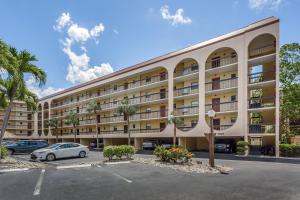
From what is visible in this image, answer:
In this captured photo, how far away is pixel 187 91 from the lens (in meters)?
32.8

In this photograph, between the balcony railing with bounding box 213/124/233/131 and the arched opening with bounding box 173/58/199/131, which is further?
the arched opening with bounding box 173/58/199/131

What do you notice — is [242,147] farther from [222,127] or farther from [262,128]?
[222,127]

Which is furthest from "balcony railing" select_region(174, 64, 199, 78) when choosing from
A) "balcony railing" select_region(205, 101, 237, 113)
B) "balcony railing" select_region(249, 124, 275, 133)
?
"balcony railing" select_region(249, 124, 275, 133)

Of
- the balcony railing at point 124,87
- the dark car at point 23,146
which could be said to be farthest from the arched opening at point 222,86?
the dark car at point 23,146

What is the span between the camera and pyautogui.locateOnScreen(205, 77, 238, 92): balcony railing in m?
27.9

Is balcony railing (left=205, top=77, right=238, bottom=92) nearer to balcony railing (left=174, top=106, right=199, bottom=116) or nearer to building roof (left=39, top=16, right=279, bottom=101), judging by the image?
balcony railing (left=174, top=106, right=199, bottom=116)

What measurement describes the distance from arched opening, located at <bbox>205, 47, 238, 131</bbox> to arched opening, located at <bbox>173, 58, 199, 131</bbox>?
170 cm

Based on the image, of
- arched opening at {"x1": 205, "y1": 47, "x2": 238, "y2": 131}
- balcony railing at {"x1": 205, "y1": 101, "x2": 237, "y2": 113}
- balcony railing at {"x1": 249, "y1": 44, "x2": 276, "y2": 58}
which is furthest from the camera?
arched opening at {"x1": 205, "y1": 47, "x2": 238, "y2": 131}

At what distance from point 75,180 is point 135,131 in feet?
89.3

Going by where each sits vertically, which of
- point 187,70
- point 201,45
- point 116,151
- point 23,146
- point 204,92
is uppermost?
point 201,45

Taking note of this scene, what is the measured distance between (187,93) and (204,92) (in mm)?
3149

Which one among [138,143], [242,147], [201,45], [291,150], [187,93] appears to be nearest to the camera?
[291,150]

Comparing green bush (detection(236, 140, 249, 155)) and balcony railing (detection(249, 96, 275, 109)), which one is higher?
balcony railing (detection(249, 96, 275, 109))

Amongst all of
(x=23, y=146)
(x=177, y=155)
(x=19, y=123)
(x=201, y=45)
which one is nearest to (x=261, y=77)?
(x=201, y=45)
